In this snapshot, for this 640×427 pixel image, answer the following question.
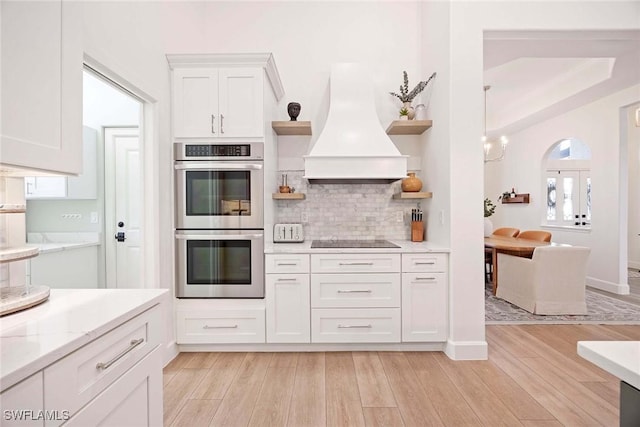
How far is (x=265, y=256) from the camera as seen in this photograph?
2725mm

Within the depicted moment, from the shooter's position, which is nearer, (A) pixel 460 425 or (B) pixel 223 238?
(A) pixel 460 425

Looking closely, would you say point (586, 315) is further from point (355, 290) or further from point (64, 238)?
point (64, 238)

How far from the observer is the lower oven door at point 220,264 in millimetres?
2723

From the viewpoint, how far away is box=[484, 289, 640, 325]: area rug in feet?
11.4

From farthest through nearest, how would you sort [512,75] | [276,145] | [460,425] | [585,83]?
[512,75] → [585,83] → [276,145] → [460,425]

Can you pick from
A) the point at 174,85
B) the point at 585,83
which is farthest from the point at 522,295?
the point at 174,85

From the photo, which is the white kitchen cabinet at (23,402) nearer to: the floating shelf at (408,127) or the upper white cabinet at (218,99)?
the upper white cabinet at (218,99)

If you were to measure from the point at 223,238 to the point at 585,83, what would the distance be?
5188 millimetres

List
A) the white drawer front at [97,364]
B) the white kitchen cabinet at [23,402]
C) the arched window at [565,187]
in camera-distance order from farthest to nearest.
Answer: the arched window at [565,187] → the white drawer front at [97,364] → the white kitchen cabinet at [23,402]

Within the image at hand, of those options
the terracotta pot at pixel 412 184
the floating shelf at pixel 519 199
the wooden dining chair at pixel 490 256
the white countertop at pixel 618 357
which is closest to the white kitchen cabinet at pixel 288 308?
the terracotta pot at pixel 412 184

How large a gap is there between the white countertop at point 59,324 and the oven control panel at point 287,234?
1.76 metres

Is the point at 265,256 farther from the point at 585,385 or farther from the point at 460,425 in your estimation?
the point at 585,385

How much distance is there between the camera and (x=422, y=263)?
271 cm

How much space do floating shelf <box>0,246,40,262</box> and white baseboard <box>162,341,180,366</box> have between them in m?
1.70
